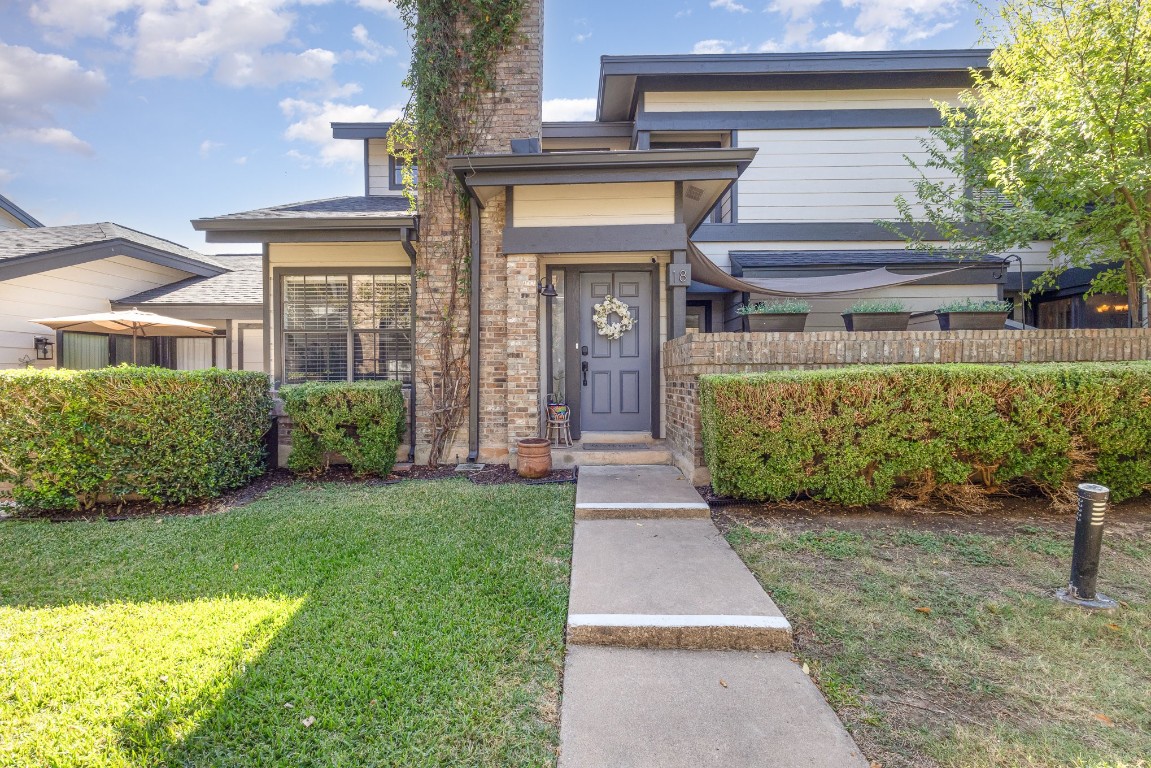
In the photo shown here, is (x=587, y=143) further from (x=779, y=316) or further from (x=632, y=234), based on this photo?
(x=779, y=316)

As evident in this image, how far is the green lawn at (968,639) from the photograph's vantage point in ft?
5.57

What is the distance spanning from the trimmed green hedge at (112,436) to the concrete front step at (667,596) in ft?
12.7

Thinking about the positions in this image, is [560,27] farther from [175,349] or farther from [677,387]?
[175,349]

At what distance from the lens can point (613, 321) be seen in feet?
21.1

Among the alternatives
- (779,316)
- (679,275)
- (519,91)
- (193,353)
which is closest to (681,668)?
(679,275)

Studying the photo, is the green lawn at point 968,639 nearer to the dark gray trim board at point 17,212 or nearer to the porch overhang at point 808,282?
the porch overhang at point 808,282

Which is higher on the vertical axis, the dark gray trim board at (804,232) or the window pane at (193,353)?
the dark gray trim board at (804,232)

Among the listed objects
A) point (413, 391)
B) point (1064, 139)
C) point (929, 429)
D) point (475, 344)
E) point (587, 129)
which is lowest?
point (929, 429)

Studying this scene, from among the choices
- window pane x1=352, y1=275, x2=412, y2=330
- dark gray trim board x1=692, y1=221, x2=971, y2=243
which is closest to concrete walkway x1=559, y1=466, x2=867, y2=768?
window pane x1=352, y1=275, x2=412, y2=330

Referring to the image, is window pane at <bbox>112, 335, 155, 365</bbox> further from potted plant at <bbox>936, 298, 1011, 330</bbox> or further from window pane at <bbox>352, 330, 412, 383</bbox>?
potted plant at <bbox>936, 298, 1011, 330</bbox>

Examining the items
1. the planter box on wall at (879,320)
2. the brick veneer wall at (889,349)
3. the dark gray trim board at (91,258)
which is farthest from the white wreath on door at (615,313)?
the dark gray trim board at (91,258)

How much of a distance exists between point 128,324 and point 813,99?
38.7 feet

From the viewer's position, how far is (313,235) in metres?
6.22

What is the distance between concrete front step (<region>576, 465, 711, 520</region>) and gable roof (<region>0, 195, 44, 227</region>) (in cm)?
1681
